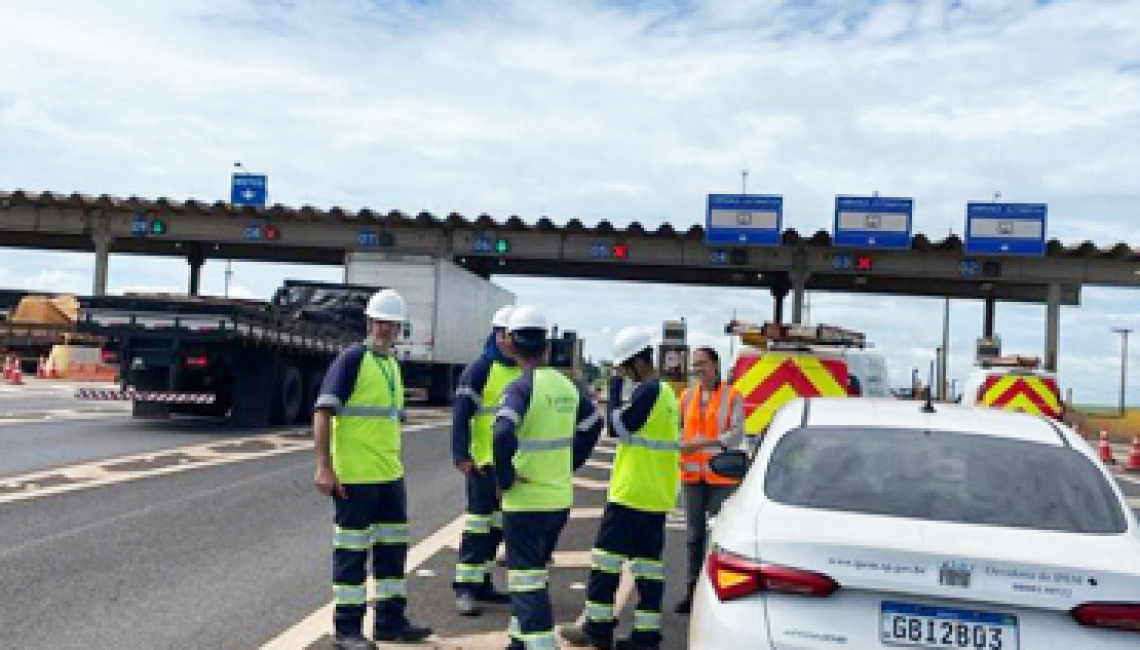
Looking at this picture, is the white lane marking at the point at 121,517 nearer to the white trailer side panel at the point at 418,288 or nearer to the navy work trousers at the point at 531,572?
the navy work trousers at the point at 531,572

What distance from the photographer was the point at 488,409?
6902 mm

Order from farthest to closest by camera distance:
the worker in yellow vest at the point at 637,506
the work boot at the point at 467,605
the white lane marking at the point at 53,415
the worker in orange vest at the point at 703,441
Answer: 1. the white lane marking at the point at 53,415
2. the worker in orange vest at the point at 703,441
3. the work boot at the point at 467,605
4. the worker in yellow vest at the point at 637,506

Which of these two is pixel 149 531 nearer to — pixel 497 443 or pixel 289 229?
pixel 497 443

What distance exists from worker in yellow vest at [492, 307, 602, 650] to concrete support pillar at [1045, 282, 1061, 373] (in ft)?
112

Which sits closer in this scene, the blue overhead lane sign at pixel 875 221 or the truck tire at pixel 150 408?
the truck tire at pixel 150 408

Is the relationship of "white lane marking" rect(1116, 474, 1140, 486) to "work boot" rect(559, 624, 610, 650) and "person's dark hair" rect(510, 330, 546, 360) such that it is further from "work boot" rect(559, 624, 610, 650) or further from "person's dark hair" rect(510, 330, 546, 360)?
"person's dark hair" rect(510, 330, 546, 360)

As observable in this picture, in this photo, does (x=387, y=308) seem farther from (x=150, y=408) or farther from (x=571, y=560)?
(x=150, y=408)

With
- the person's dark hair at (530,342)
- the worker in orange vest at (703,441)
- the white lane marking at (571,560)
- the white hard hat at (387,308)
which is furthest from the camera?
the white lane marking at (571,560)

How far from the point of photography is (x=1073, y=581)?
3391 mm

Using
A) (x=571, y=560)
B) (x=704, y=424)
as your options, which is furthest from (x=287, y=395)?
(x=704, y=424)

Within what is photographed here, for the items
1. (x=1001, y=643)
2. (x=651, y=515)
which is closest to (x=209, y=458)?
(x=651, y=515)

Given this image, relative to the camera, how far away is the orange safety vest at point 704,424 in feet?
23.2

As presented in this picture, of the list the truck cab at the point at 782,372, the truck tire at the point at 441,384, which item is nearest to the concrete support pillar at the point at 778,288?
the truck tire at the point at 441,384

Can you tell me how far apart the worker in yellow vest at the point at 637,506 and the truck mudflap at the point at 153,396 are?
12.9 m
